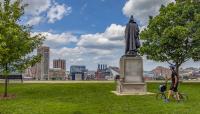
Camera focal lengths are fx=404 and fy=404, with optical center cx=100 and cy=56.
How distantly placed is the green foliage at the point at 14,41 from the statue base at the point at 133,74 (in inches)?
310

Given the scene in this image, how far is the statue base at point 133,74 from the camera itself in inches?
1331

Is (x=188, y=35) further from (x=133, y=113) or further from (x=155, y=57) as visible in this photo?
(x=133, y=113)

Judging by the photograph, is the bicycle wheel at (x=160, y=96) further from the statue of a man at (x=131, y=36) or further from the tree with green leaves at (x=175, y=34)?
the tree with green leaves at (x=175, y=34)

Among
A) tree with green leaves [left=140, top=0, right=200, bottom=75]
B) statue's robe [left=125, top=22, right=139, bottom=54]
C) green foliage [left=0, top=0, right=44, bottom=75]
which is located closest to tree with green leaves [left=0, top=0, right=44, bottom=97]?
green foliage [left=0, top=0, right=44, bottom=75]

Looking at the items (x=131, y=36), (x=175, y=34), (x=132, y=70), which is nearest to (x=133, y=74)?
(x=132, y=70)

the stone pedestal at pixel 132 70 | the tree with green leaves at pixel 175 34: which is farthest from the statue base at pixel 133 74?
the tree with green leaves at pixel 175 34

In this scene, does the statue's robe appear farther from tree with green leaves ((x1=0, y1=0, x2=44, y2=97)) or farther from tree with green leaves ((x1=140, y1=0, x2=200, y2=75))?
tree with green leaves ((x1=140, y1=0, x2=200, y2=75))

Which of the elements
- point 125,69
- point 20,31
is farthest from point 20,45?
point 125,69

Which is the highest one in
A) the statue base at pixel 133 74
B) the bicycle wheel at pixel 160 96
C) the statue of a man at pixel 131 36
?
the statue of a man at pixel 131 36

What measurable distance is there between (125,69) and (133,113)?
597 inches

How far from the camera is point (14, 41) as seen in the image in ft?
108

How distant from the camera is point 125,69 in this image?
112ft

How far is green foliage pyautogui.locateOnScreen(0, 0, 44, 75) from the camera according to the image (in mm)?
32281

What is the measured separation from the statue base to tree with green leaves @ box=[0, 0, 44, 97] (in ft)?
25.8
